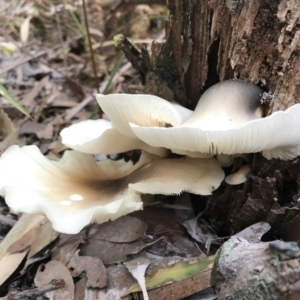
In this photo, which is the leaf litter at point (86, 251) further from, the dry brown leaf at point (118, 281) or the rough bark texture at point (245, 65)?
the rough bark texture at point (245, 65)

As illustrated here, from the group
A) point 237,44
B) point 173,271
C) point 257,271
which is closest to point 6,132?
point 173,271

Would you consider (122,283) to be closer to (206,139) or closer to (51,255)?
(51,255)

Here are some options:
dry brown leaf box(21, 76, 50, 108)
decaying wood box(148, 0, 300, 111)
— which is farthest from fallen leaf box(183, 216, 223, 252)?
dry brown leaf box(21, 76, 50, 108)

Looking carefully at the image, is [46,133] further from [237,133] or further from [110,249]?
[237,133]

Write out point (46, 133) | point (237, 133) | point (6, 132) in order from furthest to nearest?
1. point (46, 133)
2. point (6, 132)
3. point (237, 133)

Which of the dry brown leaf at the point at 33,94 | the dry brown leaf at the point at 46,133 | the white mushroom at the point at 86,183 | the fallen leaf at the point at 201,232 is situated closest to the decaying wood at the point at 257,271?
the white mushroom at the point at 86,183

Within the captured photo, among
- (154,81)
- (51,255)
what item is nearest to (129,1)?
(154,81)
